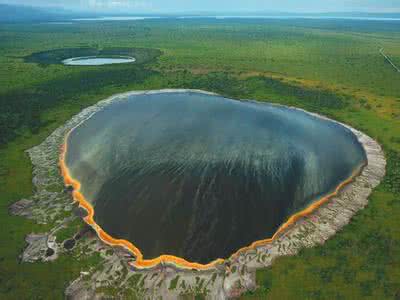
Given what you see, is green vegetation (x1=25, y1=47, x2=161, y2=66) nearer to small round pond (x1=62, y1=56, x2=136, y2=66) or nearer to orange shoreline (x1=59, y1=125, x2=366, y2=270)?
small round pond (x1=62, y1=56, x2=136, y2=66)

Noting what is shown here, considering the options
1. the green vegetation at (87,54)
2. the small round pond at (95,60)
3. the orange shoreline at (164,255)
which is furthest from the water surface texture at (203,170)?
the green vegetation at (87,54)

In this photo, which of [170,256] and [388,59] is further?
[388,59]

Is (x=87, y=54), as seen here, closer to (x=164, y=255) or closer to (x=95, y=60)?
(x=95, y=60)

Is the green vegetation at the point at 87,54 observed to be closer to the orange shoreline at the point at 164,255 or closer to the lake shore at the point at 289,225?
the lake shore at the point at 289,225

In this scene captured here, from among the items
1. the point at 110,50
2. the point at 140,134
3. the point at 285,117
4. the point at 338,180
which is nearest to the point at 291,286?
the point at 338,180

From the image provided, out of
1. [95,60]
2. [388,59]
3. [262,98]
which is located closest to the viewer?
[262,98]

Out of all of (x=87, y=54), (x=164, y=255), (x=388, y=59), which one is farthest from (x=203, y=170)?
(x=87, y=54)
